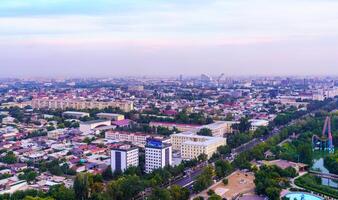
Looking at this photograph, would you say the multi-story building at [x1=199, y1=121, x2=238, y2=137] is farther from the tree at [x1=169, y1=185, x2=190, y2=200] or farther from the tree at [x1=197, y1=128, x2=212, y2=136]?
the tree at [x1=169, y1=185, x2=190, y2=200]

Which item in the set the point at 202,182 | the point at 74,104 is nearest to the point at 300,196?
the point at 202,182

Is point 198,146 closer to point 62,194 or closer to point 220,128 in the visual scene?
point 220,128

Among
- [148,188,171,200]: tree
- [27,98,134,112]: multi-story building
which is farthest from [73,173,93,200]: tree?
[27,98,134,112]: multi-story building

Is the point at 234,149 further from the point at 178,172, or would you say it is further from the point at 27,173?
the point at 27,173

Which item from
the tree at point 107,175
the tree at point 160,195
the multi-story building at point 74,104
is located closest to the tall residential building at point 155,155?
the tree at point 107,175

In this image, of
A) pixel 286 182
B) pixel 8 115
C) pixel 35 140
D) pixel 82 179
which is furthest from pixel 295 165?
pixel 8 115

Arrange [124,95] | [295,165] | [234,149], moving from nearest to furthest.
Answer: [295,165] < [234,149] < [124,95]
